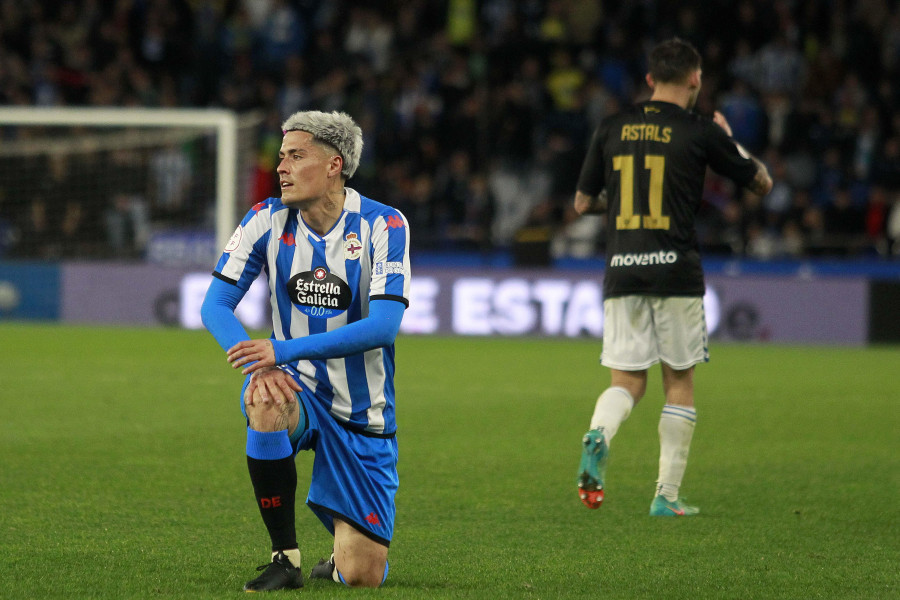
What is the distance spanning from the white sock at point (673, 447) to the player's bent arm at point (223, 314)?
2031 mm

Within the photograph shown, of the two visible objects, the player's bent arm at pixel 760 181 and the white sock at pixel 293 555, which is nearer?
the white sock at pixel 293 555

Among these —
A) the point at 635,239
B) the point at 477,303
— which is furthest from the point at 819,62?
the point at 635,239

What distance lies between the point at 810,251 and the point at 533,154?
4152 mm

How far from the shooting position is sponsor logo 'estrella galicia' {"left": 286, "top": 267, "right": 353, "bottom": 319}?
12.8 feet

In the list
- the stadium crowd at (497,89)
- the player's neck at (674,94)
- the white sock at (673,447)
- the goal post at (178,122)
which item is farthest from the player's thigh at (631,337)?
the stadium crowd at (497,89)

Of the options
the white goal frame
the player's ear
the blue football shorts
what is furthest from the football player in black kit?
the white goal frame

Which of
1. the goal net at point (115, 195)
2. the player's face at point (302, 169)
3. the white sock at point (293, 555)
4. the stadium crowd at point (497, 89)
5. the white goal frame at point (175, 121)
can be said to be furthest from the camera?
the goal net at point (115, 195)

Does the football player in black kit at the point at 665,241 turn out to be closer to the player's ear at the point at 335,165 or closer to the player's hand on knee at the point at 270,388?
the player's ear at the point at 335,165

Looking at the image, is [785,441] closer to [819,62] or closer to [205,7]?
[819,62]

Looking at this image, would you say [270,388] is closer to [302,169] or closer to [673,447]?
[302,169]

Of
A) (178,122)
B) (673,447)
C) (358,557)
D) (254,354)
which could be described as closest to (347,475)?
(358,557)

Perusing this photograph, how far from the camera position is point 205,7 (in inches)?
792

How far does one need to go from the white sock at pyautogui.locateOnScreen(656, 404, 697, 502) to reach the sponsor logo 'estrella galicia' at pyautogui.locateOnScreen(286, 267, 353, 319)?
69.7 inches

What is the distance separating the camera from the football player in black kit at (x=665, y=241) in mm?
5117
